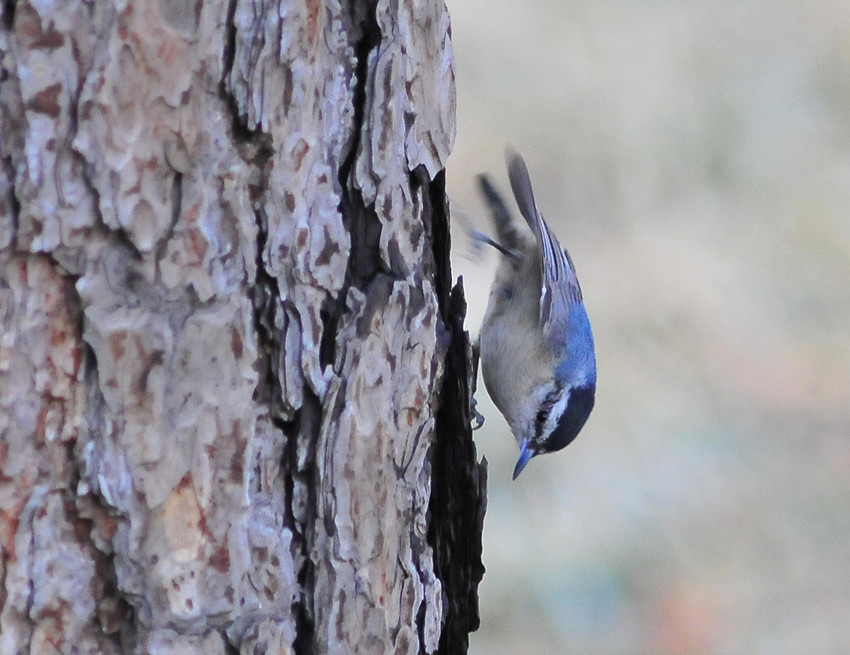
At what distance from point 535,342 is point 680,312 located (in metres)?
1.74

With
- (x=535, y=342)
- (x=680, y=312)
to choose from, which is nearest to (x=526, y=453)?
(x=535, y=342)

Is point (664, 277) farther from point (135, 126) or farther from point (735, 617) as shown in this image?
point (135, 126)

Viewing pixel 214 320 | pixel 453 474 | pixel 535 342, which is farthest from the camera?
pixel 535 342

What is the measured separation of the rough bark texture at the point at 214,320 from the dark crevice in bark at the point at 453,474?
0.37ft

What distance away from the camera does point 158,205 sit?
1207 millimetres

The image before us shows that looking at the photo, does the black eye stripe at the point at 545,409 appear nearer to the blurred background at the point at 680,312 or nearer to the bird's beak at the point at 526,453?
the bird's beak at the point at 526,453

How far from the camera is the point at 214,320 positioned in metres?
1.25

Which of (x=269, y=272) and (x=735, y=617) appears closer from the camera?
(x=269, y=272)

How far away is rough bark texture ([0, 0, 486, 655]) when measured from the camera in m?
1.16

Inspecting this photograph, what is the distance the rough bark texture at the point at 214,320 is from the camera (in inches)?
45.6

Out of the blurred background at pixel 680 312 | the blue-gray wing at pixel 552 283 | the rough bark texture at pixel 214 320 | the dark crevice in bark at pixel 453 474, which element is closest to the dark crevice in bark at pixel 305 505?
the rough bark texture at pixel 214 320

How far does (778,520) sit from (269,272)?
3217mm

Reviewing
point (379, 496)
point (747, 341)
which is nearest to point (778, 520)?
point (747, 341)

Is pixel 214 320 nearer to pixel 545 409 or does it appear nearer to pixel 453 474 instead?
pixel 453 474
